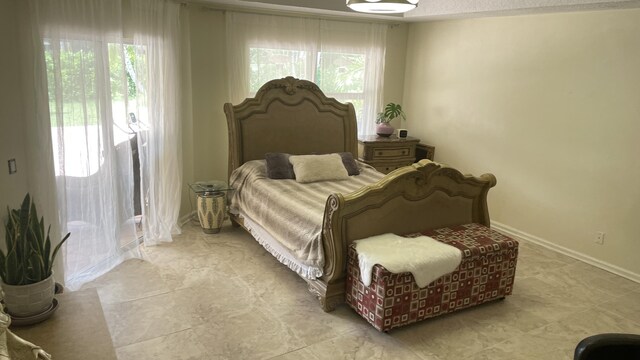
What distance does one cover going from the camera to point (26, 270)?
2262 millimetres

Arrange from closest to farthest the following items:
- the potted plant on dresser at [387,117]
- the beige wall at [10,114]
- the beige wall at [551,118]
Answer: the beige wall at [10,114] < the beige wall at [551,118] < the potted plant on dresser at [387,117]

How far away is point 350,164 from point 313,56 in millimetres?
1462

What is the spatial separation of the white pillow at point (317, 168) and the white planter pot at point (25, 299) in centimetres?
243

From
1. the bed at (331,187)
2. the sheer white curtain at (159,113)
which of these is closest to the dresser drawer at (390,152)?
the bed at (331,187)

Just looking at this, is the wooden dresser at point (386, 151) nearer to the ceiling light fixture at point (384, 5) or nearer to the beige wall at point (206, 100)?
the beige wall at point (206, 100)

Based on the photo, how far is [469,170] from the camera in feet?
17.8

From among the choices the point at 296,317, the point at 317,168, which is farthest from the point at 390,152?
the point at 296,317

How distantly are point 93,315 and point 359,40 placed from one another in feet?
14.3

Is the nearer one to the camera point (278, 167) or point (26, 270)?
point (26, 270)

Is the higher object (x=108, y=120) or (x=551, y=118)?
(x=551, y=118)

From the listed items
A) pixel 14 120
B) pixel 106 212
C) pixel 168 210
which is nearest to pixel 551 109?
pixel 168 210

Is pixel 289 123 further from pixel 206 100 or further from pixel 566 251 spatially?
pixel 566 251

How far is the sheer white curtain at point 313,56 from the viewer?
16.3 feet

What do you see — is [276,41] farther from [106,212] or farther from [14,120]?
[14,120]
